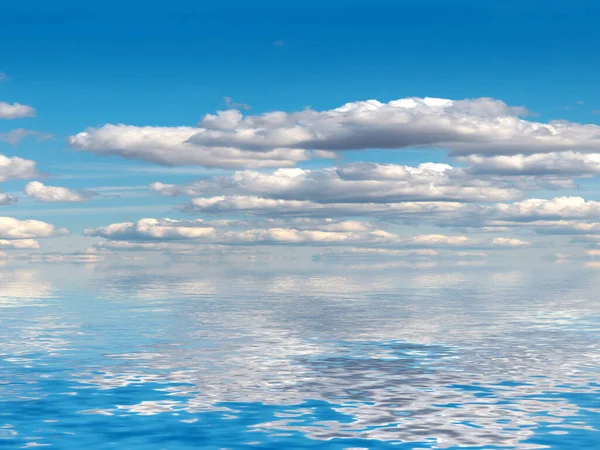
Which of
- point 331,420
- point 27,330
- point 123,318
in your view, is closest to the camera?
point 331,420

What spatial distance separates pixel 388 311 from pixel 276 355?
54.6m

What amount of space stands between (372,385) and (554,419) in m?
12.3

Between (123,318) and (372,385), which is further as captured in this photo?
(123,318)

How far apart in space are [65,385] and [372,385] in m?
17.8

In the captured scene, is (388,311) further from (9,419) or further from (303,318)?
(9,419)

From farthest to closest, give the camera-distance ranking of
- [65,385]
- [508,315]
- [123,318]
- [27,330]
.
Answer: [508,315] < [123,318] < [27,330] < [65,385]

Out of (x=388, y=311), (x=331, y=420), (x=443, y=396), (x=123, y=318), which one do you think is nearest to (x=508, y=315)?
(x=388, y=311)

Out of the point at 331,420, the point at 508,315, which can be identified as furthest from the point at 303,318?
the point at 331,420

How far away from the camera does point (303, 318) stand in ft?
330

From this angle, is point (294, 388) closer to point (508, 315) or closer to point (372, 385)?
point (372, 385)

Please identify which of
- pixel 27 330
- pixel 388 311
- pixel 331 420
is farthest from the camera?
pixel 388 311

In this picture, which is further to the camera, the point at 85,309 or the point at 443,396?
the point at 85,309

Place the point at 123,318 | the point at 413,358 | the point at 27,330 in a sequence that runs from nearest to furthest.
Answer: the point at 413,358, the point at 27,330, the point at 123,318

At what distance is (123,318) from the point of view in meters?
100
